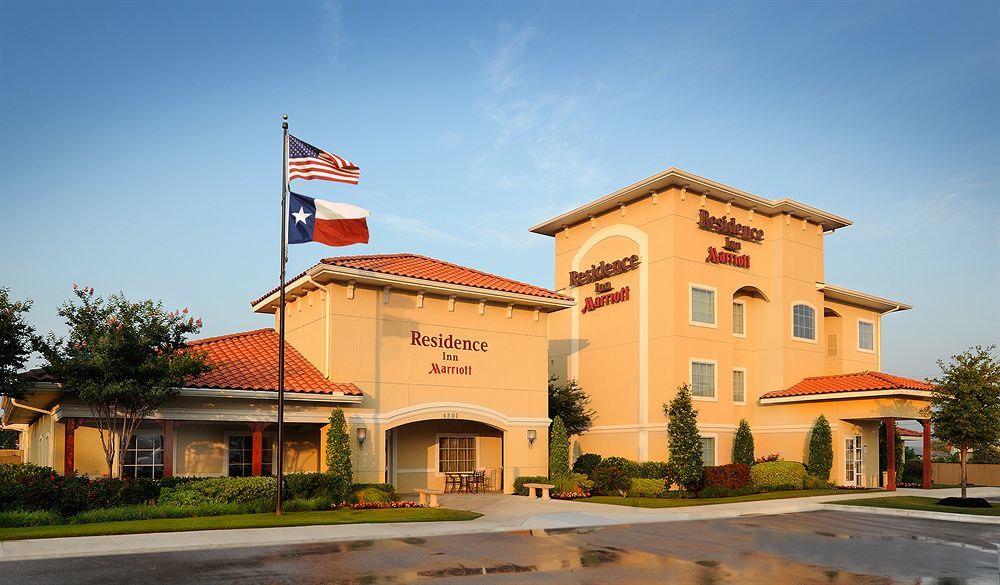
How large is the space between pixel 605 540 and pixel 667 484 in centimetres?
1291

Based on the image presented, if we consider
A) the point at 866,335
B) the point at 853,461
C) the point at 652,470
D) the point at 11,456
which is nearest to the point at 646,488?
the point at 652,470

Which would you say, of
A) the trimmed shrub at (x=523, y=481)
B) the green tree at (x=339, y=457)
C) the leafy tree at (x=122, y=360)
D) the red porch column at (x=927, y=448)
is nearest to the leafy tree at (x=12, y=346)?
the leafy tree at (x=122, y=360)

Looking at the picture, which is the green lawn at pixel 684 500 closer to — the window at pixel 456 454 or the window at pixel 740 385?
the window at pixel 456 454

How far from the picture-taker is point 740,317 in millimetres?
37188

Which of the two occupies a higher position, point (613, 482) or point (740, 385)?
point (740, 385)

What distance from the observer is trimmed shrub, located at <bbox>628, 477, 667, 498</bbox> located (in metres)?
29.0

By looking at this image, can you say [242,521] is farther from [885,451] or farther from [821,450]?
[885,451]

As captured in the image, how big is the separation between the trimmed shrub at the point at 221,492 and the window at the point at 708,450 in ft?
61.8

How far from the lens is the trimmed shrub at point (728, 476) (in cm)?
2919

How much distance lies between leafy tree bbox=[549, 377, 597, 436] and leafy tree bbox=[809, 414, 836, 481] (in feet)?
29.9

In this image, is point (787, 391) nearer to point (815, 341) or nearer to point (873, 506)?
point (815, 341)

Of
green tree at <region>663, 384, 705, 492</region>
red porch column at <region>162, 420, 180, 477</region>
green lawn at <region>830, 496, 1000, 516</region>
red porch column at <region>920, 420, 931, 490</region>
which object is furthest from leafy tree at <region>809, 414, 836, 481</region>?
red porch column at <region>162, 420, 180, 477</region>

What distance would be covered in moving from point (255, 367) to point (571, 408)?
49.6 ft

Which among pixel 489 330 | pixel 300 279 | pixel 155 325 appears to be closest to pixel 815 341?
pixel 489 330
